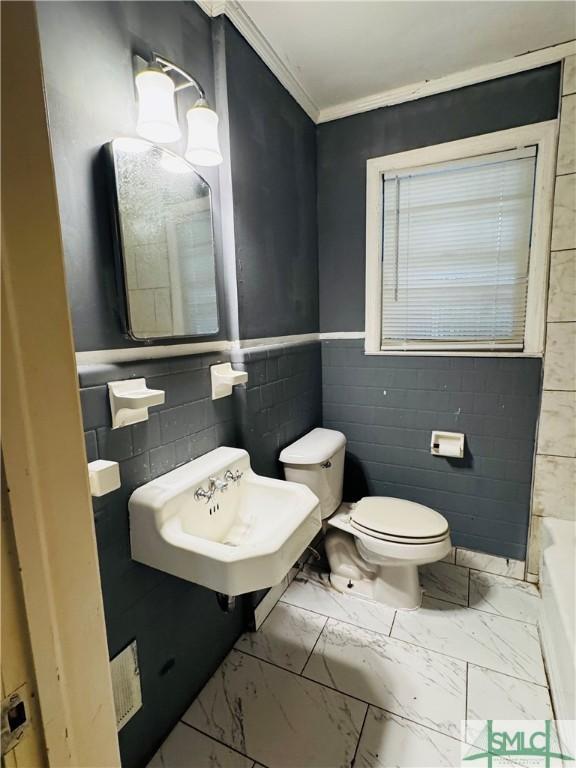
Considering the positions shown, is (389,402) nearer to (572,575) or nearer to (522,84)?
(572,575)

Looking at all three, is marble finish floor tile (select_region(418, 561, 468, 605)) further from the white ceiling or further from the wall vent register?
the white ceiling

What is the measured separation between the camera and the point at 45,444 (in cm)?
40

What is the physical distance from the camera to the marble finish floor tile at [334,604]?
5.57 ft

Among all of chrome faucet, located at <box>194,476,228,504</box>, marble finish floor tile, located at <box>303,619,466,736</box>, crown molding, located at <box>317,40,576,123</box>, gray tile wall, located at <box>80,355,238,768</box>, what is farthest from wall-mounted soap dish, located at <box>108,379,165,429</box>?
crown molding, located at <box>317,40,576,123</box>

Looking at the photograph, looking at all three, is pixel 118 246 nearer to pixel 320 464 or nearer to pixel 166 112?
pixel 166 112

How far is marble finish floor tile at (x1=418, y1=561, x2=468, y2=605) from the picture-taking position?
6.02ft

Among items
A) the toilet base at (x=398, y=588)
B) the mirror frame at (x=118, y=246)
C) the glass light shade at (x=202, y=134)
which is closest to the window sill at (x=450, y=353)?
the toilet base at (x=398, y=588)

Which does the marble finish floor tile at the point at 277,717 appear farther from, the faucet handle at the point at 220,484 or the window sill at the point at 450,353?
the window sill at the point at 450,353

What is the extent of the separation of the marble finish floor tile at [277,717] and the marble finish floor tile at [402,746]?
0.04m

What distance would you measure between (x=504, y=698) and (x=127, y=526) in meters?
1.47

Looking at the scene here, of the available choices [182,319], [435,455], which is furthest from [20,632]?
[435,455]

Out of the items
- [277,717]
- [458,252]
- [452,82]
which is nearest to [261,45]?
[452,82]

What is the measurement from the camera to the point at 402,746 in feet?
3.91

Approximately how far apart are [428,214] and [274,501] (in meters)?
1.65
